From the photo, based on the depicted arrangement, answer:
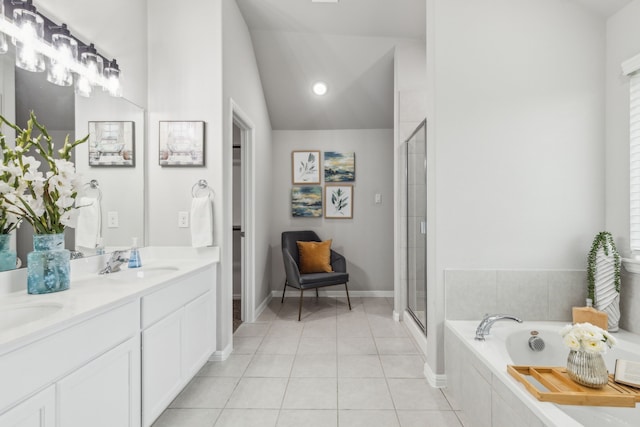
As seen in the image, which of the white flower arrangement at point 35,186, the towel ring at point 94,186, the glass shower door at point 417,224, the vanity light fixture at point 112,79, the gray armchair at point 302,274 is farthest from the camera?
the gray armchair at point 302,274

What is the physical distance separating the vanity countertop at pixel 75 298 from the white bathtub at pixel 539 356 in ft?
5.57

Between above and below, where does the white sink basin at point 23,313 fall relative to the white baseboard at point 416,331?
above

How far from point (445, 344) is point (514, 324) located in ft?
1.46

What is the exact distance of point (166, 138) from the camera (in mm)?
2537

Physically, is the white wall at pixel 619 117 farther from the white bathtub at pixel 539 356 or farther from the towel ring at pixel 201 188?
the towel ring at pixel 201 188

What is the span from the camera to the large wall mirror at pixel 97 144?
1532 millimetres

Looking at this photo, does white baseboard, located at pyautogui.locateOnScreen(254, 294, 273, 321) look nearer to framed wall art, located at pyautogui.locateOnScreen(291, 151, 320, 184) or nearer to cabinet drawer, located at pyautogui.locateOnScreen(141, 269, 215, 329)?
cabinet drawer, located at pyautogui.locateOnScreen(141, 269, 215, 329)

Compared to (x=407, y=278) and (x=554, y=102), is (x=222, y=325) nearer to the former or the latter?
(x=407, y=278)

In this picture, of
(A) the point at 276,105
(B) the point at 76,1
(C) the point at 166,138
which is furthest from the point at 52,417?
(A) the point at 276,105

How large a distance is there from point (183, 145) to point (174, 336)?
1416 millimetres

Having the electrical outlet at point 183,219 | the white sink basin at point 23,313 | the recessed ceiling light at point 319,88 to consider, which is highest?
the recessed ceiling light at point 319,88

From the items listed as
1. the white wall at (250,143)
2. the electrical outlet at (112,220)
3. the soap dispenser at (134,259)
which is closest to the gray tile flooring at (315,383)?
the white wall at (250,143)

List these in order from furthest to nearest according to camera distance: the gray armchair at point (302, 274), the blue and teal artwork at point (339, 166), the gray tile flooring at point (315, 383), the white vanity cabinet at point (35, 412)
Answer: the blue and teal artwork at point (339, 166)
the gray armchair at point (302, 274)
the gray tile flooring at point (315, 383)
the white vanity cabinet at point (35, 412)

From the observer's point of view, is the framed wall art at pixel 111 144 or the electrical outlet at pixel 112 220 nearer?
the framed wall art at pixel 111 144
